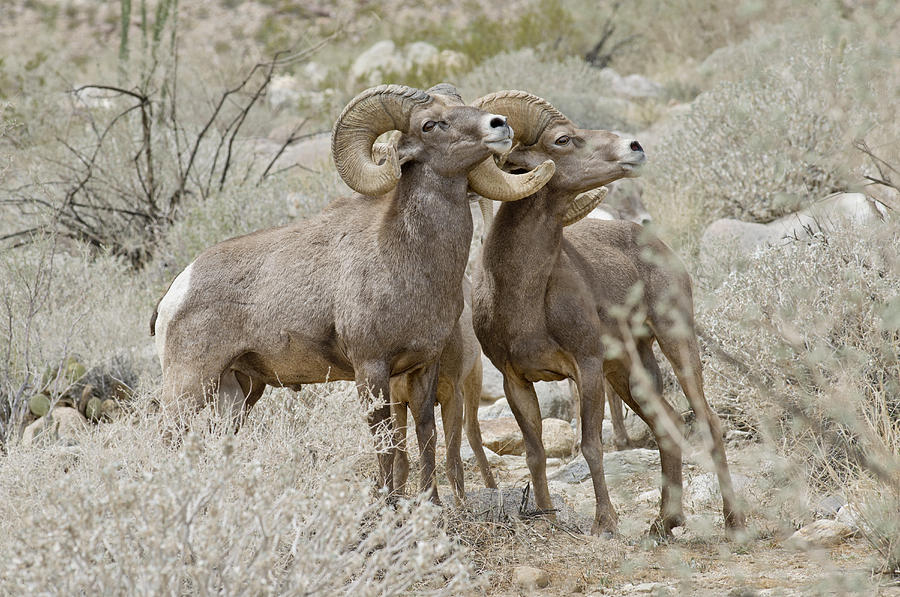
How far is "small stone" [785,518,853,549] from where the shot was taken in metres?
5.41

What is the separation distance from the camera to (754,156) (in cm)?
1255

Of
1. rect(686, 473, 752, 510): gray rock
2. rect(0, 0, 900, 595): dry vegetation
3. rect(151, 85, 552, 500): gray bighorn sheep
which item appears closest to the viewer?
rect(0, 0, 900, 595): dry vegetation

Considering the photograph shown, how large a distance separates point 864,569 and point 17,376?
674cm

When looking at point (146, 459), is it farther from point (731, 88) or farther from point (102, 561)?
point (731, 88)

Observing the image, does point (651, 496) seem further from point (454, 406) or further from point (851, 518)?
point (851, 518)

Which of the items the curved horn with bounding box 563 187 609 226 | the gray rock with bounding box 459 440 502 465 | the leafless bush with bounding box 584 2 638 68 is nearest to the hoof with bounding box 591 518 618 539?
the curved horn with bounding box 563 187 609 226

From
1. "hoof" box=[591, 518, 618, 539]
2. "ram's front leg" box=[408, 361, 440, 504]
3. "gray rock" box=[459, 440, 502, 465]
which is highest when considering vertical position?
"ram's front leg" box=[408, 361, 440, 504]

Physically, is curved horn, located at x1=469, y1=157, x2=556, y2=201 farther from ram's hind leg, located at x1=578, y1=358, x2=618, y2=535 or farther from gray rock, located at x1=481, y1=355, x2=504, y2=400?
gray rock, located at x1=481, y1=355, x2=504, y2=400

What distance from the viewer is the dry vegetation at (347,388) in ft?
11.9

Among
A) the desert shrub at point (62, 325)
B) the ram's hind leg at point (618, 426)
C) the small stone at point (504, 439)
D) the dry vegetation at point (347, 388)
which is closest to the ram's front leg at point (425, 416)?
the dry vegetation at point (347, 388)

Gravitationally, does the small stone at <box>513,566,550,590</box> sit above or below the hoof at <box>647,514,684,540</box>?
above

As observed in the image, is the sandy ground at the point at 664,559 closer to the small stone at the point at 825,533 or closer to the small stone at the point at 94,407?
the small stone at the point at 825,533

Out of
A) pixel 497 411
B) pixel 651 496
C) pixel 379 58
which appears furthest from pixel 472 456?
pixel 379 58

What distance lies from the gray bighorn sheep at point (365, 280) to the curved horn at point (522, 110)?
1.05 ft
